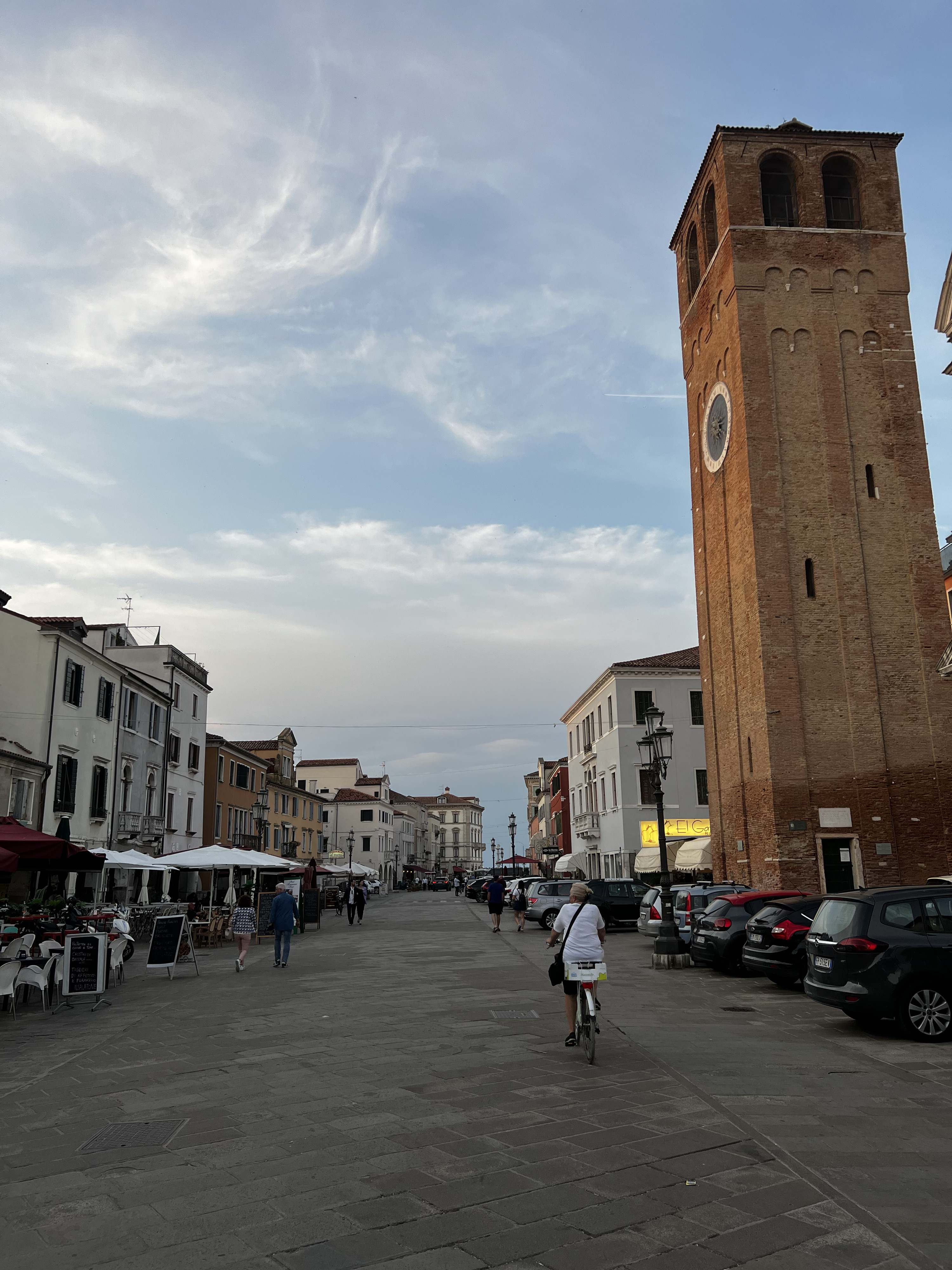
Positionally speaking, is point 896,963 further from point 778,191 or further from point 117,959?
point 778,191

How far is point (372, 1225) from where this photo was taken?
459cm

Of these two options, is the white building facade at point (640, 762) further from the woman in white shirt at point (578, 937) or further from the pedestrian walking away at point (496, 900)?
the woman in white shirt at point (578, 937)

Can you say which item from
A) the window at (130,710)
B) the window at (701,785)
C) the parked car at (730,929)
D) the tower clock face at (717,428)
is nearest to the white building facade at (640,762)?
the window at (701,785)

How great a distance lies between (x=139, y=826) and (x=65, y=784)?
746cm

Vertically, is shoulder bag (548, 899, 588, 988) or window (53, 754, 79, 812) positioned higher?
window (53, 754, 79, 812)

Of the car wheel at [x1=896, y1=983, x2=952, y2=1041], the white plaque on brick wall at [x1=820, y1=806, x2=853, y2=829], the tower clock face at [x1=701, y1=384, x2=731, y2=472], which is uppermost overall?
the tower clock face at [x1=701, y1=384, x2=731, y2=472]

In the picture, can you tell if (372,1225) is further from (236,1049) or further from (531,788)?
(531,788)

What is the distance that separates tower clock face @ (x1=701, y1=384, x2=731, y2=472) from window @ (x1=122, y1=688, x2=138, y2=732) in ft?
74.0

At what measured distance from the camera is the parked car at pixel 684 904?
19531mm

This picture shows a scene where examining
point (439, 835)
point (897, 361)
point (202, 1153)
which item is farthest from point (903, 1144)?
point (439, 835)

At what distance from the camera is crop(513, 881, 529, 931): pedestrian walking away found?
1120 inches

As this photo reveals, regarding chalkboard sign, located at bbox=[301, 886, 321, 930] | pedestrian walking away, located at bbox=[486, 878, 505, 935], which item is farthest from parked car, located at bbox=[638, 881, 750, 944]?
chalkboard sign, located at bbox=[301, 886, 321, 930]

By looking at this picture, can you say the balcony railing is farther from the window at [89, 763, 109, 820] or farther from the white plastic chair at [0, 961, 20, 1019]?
the white plastic chair at [0, 961, 20, 1019]

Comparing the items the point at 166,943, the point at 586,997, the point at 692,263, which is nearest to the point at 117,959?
the point at 166,943
